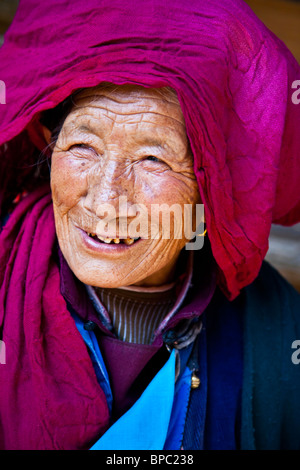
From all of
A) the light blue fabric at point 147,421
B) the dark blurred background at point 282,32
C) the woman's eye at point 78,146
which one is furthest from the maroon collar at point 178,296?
the dark blurred background at point 282,32

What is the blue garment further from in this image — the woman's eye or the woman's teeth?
the woman's eye

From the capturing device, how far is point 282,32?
2.71 meters

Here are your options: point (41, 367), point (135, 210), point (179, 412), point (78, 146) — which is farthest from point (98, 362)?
point (78, 146)

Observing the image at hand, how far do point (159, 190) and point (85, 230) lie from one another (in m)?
0.23

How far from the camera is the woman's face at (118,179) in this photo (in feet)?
4.83

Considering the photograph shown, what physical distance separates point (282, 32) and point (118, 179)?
1.64 meters

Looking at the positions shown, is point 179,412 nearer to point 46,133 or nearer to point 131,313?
point 131,313

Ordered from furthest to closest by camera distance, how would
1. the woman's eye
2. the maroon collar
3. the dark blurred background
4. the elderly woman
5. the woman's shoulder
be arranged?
the dark blurred background < the woman's shoulder < the maroon collar < the woman's eye < the elderly woman

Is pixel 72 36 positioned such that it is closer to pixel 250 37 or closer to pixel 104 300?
pixel 250 37

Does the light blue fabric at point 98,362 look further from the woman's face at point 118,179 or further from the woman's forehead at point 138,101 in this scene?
the woman's forehead at point 138,101

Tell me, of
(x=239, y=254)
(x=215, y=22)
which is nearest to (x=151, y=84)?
(x=215, y=22)

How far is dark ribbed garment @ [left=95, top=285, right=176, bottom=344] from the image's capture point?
5.74 ft

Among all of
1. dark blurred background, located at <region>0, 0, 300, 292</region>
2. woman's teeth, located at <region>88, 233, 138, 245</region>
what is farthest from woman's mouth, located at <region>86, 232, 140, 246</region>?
dark blurred background, located at <region>0, 0, 300, 292</region>

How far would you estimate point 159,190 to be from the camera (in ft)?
4.93
